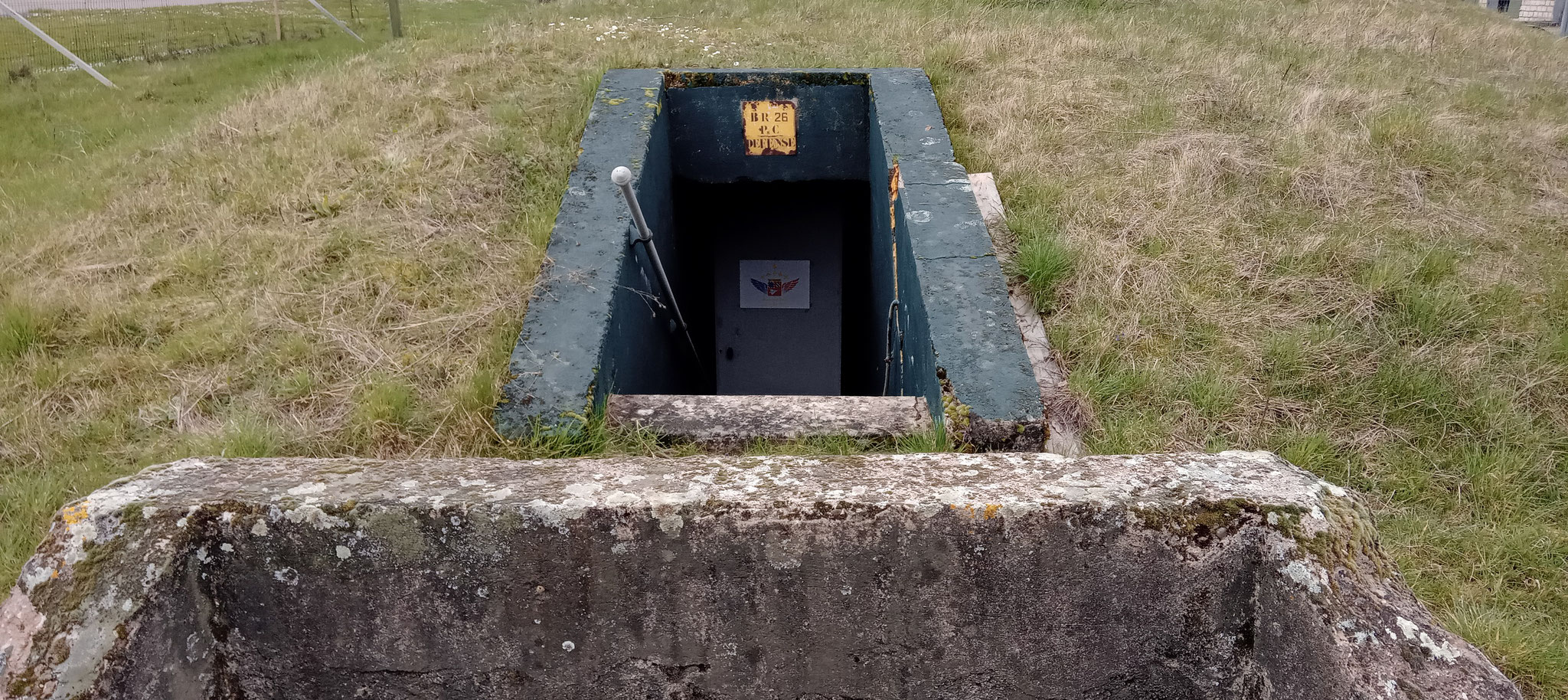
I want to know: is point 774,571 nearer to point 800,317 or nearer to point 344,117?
point 344,117

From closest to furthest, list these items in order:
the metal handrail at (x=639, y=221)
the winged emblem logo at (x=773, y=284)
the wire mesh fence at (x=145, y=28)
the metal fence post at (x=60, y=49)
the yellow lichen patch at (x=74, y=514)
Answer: the yellow lichen patch at (x=74, y=514) < the metal handrail at (x=639, y=221) < the metal fence post at (x=60, y=49) < the winged emblem logo at (x=773, y=284) < the wire mesh fence at (x=145, y=28)

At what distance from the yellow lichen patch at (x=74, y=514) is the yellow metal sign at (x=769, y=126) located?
473cm

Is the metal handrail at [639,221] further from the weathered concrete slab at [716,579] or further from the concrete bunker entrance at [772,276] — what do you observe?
the weathered concrete slab at [716,579]

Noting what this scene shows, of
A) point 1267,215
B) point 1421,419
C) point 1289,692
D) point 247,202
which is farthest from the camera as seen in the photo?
point 247,202

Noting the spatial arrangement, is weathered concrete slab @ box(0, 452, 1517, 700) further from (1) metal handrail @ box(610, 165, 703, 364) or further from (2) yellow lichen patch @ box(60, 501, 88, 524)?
(1) metal handrail @ box(610, 165, 703, 364)

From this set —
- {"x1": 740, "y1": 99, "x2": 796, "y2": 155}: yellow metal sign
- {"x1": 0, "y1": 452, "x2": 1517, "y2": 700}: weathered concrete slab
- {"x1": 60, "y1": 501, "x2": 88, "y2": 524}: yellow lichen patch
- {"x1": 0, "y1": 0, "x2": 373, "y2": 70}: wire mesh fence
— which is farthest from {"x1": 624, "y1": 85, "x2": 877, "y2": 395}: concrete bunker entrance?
{"x1": 0, "y1": 0, "x2": 373, "y2": 70}: wire mesh fence

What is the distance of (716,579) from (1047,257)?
2.61m

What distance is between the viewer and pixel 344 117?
18.7 feet

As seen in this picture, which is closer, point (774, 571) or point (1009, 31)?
point (774, 571)

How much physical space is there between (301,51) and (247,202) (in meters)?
6.62

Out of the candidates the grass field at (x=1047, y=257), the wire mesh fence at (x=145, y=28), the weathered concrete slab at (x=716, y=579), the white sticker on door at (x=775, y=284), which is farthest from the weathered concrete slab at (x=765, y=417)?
the wire mesh fence at (x=145, y=28)

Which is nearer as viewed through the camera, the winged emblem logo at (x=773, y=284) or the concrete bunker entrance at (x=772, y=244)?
the concrete bunker entrance at (x=772, y=244)

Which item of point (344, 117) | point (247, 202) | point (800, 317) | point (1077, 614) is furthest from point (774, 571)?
point (800, 317)

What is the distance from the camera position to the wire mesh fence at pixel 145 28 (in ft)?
30.0
